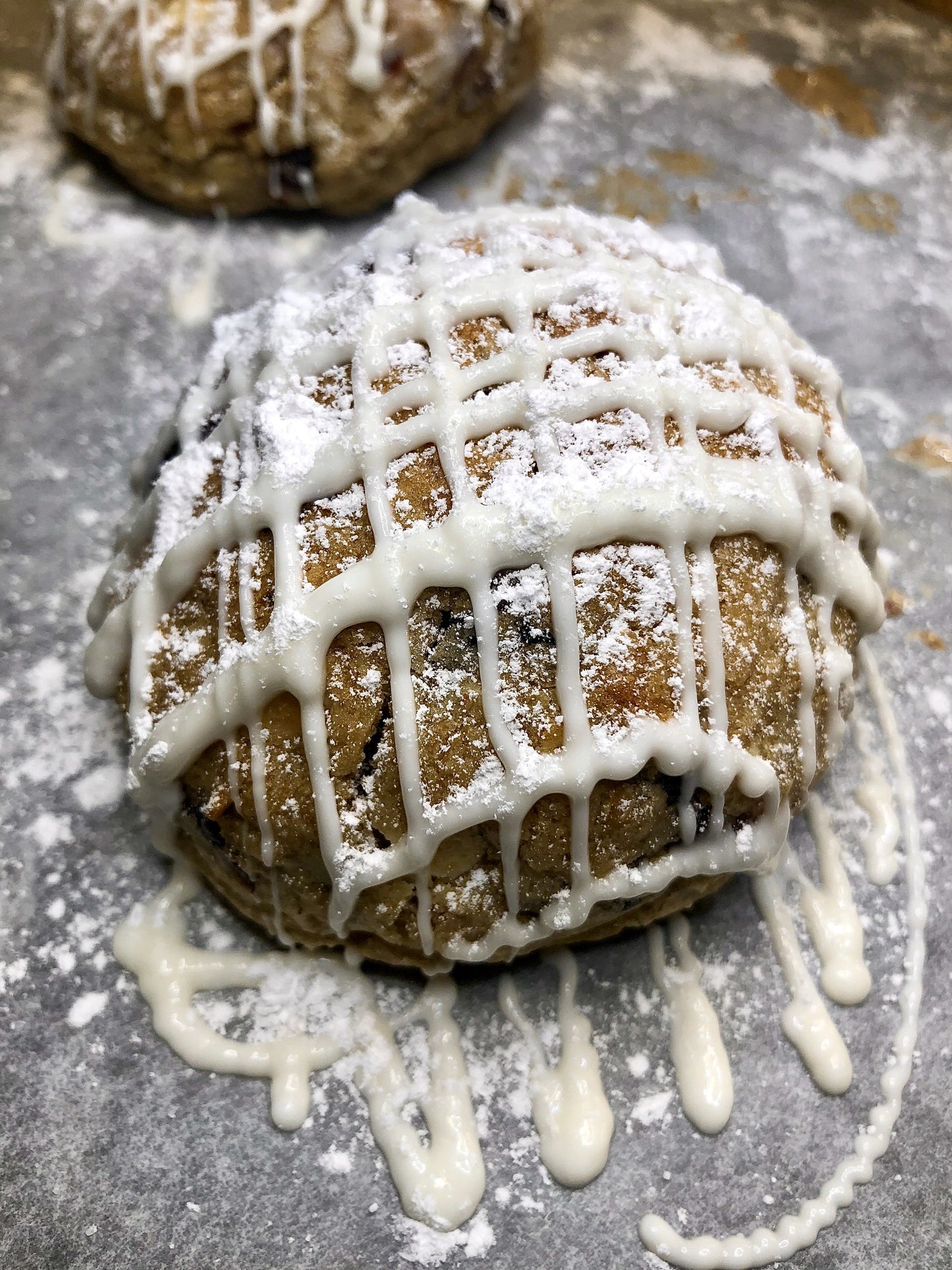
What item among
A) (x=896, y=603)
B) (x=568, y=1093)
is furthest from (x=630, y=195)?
(x=568, y=1093)

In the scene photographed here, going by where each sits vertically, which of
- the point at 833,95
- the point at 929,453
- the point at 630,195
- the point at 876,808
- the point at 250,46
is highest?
the point at 250,46

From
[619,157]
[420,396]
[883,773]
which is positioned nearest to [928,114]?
[619,157]

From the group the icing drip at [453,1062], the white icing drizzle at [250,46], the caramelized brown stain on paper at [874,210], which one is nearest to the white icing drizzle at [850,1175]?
the icing drip at [453,1062]

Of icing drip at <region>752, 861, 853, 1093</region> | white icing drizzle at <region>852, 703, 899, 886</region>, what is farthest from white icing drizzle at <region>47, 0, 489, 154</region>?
icing drip at <region>752, 861, 853, 1093</region>

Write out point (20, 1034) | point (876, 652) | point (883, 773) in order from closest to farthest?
point (20, 1034), point (883, 773), point (876, 652)

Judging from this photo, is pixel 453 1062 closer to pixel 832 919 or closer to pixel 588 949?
pixel 588 949

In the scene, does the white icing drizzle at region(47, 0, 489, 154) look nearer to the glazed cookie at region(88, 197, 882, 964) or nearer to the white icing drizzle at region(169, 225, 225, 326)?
the white icing drizzle at region(169, 225, 225, 326)

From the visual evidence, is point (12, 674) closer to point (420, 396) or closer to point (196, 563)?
point (196, 563)
